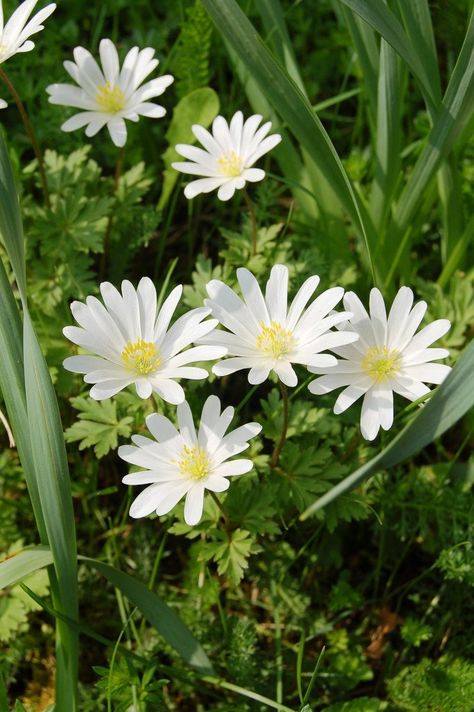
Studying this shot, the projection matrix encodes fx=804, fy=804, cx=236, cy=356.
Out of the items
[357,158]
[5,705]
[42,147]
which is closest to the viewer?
[5,705]

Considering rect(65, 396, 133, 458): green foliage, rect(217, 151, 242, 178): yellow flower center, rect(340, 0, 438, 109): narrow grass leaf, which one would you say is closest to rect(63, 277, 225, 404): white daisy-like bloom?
rect(65, 396, 133, 458): green foliage

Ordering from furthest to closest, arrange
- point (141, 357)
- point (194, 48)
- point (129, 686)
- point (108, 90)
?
point (194, 48) → point (108, 90) → point (129, 686) → point (141, 357)

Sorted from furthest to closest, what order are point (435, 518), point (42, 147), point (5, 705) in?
point (42, 147) < point (435, 518) < point (5, 705)

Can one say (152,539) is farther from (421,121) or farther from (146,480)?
(421,121)

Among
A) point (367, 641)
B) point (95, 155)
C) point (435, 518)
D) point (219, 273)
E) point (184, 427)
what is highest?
point (95, 155)

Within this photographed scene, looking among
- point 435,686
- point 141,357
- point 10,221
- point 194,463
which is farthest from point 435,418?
point 10,221

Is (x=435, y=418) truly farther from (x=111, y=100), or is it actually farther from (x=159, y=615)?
(x=111, y=100)

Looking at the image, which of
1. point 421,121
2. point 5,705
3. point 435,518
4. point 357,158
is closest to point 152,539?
point 5,705
